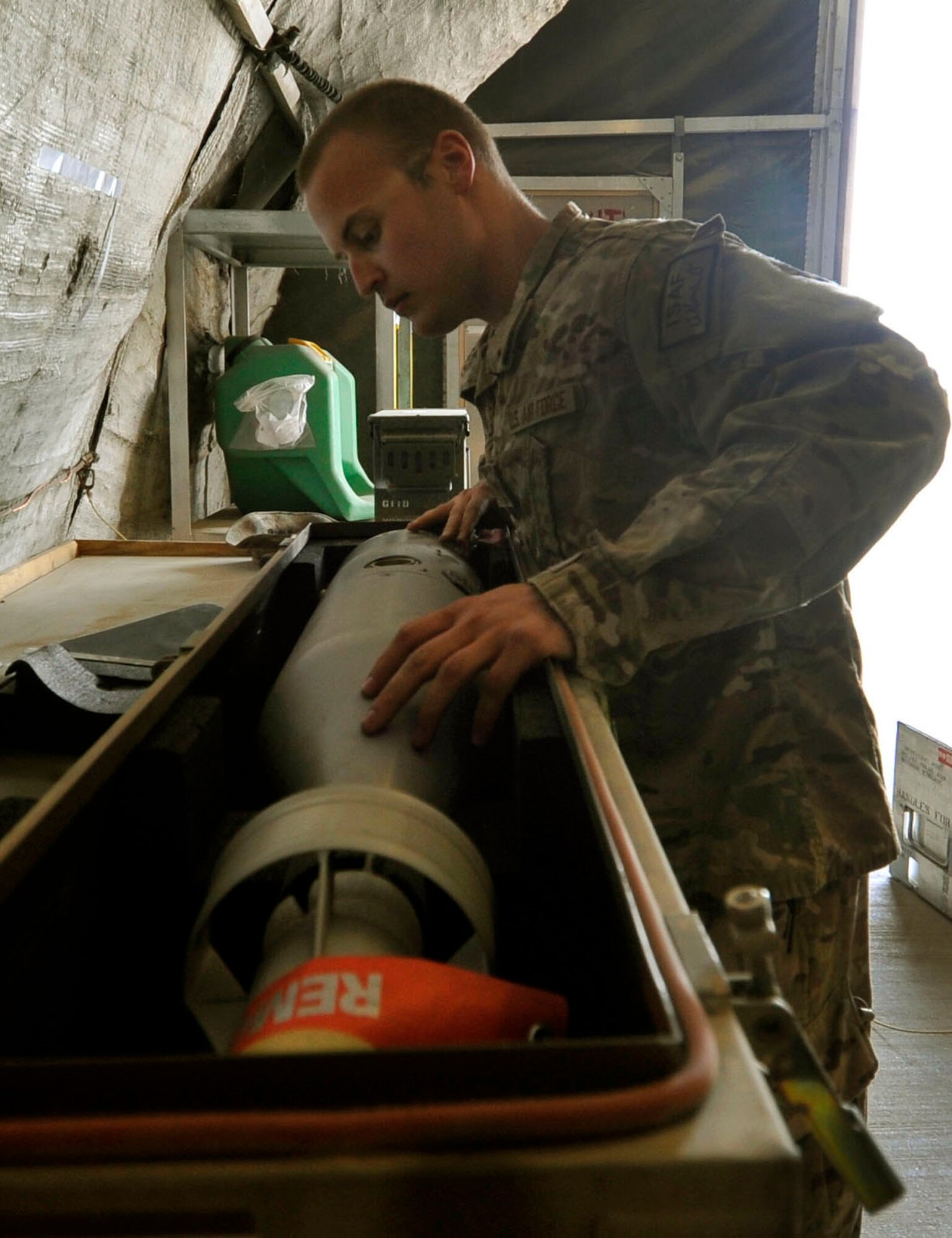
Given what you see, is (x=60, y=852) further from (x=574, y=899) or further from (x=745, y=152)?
(x=745, y=152)

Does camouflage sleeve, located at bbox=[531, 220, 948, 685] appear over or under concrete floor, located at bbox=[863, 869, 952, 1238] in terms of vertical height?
over

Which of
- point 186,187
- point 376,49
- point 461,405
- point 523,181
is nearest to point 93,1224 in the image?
point 186,187

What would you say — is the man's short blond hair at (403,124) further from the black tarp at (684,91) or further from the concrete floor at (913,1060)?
the black tarp at (684,91)

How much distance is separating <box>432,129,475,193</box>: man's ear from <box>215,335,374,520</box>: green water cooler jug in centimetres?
210

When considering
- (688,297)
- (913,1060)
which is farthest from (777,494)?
(913,1060)

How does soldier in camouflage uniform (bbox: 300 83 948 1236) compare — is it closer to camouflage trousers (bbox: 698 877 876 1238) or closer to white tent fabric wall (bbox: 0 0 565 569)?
camouflage trousers (bbox: 698 877 876 1238)

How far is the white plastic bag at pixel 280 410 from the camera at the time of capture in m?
3.17

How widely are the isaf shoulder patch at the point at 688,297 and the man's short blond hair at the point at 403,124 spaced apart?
0.34 metres

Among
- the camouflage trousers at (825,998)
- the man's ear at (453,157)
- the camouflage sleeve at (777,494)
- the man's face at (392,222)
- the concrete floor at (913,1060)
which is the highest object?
the man's ear at (453,157)

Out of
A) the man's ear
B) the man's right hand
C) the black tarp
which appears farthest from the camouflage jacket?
the black tarp

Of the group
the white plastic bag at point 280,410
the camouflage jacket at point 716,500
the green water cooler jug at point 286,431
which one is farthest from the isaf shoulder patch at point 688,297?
the white plastic bag at point 280,410

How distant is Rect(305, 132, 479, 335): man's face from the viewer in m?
1.05

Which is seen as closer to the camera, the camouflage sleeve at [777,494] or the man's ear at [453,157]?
the camouflage sleeve at [777,494]

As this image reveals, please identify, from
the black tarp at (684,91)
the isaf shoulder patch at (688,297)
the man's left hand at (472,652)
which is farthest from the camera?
the black tarp at (684,91)
